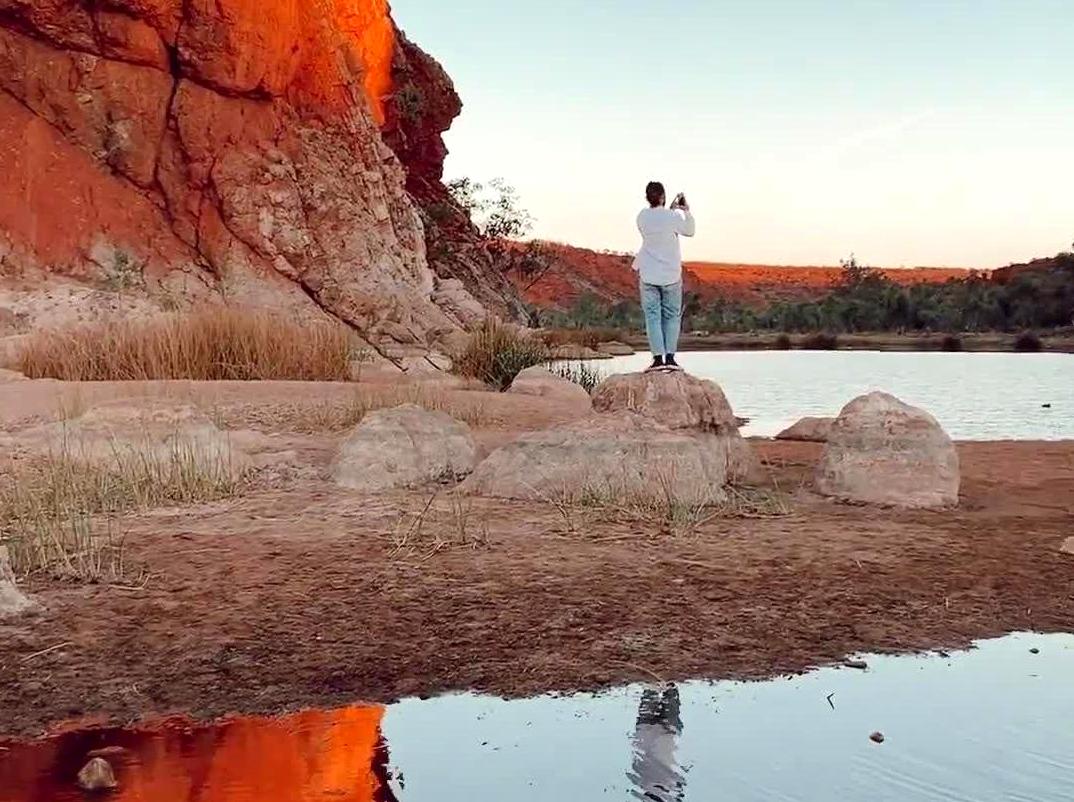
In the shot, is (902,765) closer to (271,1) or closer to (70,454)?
(70,454)

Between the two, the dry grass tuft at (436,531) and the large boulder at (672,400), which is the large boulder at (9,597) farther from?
the large boulder at (672,400)

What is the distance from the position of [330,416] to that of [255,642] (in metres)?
5.71

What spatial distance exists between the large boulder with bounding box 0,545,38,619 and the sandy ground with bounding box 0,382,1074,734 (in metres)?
0.08

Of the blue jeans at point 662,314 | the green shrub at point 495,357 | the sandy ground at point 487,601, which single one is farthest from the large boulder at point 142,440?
the green shrub at point 495,357

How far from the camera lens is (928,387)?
2055 centimetres

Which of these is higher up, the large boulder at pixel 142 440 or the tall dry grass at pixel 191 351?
the tall dry grass at pixel 191 351

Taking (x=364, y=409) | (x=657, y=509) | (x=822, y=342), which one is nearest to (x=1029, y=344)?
(x=822, y=342)

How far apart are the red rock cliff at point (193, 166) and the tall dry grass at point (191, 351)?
5673 mm

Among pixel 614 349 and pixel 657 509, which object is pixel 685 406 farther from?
pixel 614 349

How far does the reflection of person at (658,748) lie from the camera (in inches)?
Result: 109

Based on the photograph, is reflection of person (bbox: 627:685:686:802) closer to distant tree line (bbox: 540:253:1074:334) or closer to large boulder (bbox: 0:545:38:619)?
large boulder (bbox: 0:545:38:619)

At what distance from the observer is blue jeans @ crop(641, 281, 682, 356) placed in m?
8.42

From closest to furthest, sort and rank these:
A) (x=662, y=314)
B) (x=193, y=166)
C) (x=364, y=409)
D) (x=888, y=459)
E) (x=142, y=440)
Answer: (x=888, y=459) < (x=142, y=440) < (x=662, y=314) < (x=364, y=409) < (x=193, y=166)

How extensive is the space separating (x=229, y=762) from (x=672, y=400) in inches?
206
